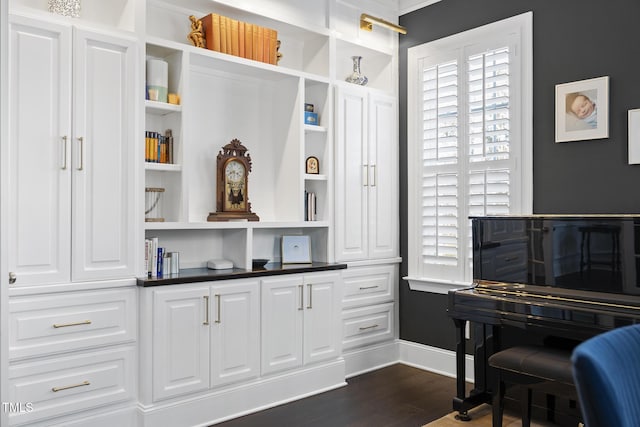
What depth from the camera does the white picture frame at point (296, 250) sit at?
3.85m

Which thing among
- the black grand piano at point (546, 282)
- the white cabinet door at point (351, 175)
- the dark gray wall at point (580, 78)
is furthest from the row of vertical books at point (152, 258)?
the dark gray wall at point (580, 78)

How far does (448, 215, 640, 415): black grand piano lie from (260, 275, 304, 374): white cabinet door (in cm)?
103

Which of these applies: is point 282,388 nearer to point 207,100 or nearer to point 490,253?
point 490,253

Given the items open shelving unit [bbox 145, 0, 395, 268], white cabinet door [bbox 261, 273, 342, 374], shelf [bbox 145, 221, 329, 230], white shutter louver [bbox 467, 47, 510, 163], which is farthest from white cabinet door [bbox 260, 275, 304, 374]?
white shutter louver [bbox 467, 47, 510, 163]

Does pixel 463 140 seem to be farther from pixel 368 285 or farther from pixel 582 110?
pixel 368 285

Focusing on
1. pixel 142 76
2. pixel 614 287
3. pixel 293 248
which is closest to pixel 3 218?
pixel 142 76

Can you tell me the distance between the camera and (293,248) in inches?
153

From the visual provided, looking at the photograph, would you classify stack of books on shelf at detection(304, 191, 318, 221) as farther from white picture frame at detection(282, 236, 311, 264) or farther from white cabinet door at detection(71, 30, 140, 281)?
white cabinet door at detection(71, 30, 140, 281)

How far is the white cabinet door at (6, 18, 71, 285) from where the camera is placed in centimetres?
258

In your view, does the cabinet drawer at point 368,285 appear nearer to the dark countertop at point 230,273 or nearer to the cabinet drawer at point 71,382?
the dark countertop at point 230,273

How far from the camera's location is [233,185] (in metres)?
3.57

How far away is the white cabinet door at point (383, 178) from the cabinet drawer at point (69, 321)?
2.00 metres

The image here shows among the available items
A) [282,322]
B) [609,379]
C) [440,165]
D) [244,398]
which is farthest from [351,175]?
[609,379]

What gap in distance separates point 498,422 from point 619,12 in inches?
98.7
